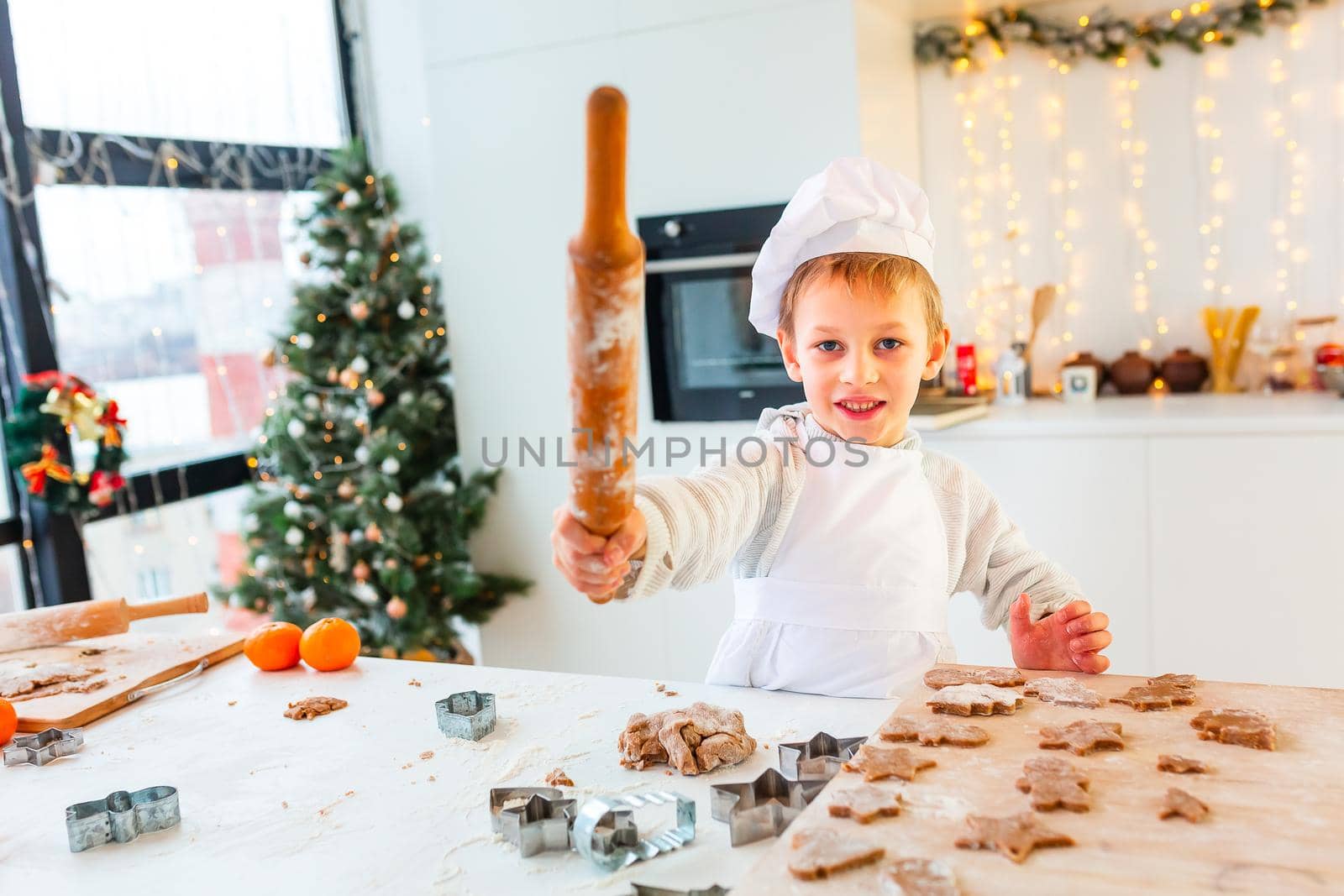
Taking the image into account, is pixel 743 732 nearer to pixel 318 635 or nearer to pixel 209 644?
pixel 318 635

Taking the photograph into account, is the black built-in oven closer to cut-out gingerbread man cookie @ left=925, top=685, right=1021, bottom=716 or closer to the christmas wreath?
the christmas wreath

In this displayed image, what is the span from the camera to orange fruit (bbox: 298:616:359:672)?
1.45 meters

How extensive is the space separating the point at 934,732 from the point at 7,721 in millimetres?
1050

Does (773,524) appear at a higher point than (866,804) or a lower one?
higher

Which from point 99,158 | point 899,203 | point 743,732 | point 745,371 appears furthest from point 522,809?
point 99,158

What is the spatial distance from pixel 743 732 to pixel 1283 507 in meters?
1.71

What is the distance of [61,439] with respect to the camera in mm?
2564

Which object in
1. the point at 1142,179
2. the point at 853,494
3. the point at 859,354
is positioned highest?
the point at 1142,179

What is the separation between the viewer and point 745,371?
108 inches

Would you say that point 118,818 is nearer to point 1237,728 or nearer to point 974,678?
point 974,678

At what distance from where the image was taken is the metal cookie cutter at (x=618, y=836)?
2.90ft

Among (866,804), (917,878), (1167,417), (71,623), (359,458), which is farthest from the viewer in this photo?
(359,458)

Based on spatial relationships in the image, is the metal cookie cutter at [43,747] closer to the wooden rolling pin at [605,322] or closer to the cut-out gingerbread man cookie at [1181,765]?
the wooden rolling pin at [605,322]

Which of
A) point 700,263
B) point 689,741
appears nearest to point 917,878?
point 689,741
